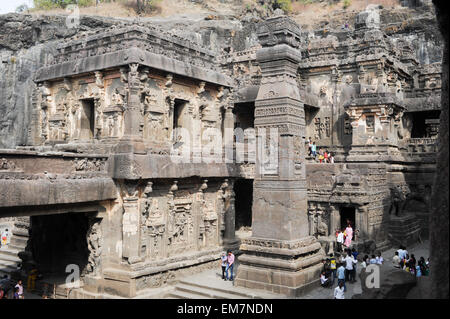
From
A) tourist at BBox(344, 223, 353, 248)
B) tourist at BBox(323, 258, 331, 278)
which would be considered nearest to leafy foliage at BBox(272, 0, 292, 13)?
tourist at BBox(344, 223, 353, 248)

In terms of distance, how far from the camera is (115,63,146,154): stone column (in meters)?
12.9

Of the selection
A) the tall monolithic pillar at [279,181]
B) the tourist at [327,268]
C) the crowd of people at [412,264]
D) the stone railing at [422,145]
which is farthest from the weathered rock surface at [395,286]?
the stone railing at [422,145]

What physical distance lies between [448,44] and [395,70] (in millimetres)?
21465

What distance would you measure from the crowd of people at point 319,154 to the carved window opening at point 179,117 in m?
9.24

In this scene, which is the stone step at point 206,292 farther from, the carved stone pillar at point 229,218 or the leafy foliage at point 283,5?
the leafy foliage at point 283,5

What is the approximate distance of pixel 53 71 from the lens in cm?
1527

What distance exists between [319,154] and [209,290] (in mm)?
13894

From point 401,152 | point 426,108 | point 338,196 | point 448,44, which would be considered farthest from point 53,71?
point 426,108

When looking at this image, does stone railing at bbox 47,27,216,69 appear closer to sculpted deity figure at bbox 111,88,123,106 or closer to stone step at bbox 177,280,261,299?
sculpted deity figure at bbox 111,88,123,106

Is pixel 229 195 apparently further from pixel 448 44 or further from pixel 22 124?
pixel 22 124

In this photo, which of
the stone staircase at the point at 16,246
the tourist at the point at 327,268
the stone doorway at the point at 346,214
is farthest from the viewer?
the stone doorway at the point at 346,214

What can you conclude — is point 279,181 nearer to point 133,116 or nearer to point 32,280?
point 133,116

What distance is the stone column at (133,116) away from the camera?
12.9m

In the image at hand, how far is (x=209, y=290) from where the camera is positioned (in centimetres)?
1218
